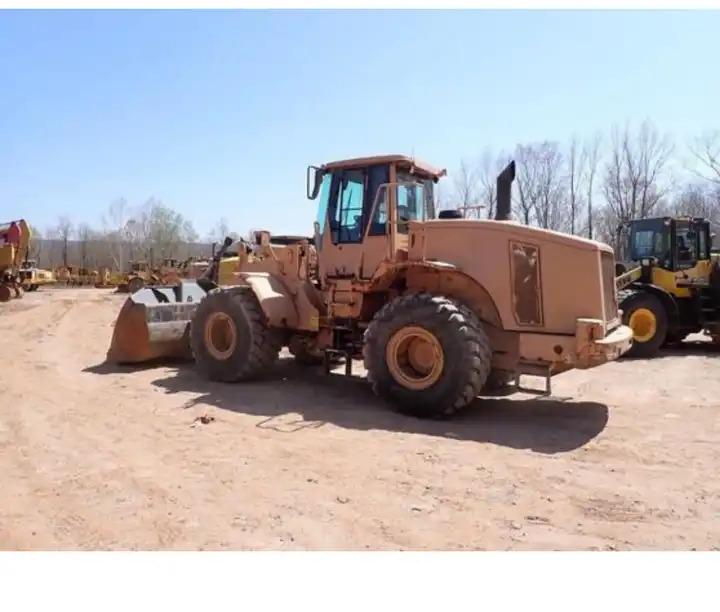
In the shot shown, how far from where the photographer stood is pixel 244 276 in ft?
27.7

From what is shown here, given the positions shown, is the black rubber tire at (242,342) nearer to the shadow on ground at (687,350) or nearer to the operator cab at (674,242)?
the shadow on ground at (687,350)

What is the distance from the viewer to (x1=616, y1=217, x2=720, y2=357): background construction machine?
38.6ft

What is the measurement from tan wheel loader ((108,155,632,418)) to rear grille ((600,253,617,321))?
2 centimetres

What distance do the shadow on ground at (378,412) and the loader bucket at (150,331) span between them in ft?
3.01

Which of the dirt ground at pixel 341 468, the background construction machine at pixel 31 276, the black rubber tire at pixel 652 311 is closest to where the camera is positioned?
the dirt ground at pixel 341 468

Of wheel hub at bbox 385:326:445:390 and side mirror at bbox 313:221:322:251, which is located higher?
side mirror at bbox 313:221:322:251

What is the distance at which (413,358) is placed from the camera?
6613 millimetres

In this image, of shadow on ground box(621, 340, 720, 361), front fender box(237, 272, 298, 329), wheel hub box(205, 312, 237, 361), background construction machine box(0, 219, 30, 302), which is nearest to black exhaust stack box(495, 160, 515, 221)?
Answer: front fender box(237, 272, 298, 329)

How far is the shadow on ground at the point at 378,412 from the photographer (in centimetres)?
587

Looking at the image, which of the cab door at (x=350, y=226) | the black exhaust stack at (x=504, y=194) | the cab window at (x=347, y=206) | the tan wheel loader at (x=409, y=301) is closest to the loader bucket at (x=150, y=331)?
the tan wheel loader at (x=409, y=301)

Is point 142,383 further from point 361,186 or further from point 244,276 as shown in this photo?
point 361,186

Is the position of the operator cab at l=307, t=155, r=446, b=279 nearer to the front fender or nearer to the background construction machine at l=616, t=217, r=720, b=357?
the front fender

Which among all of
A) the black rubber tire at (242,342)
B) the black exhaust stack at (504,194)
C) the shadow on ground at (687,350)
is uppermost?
the black exhaust stack at (504,194)

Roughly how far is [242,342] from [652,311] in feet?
25.6
